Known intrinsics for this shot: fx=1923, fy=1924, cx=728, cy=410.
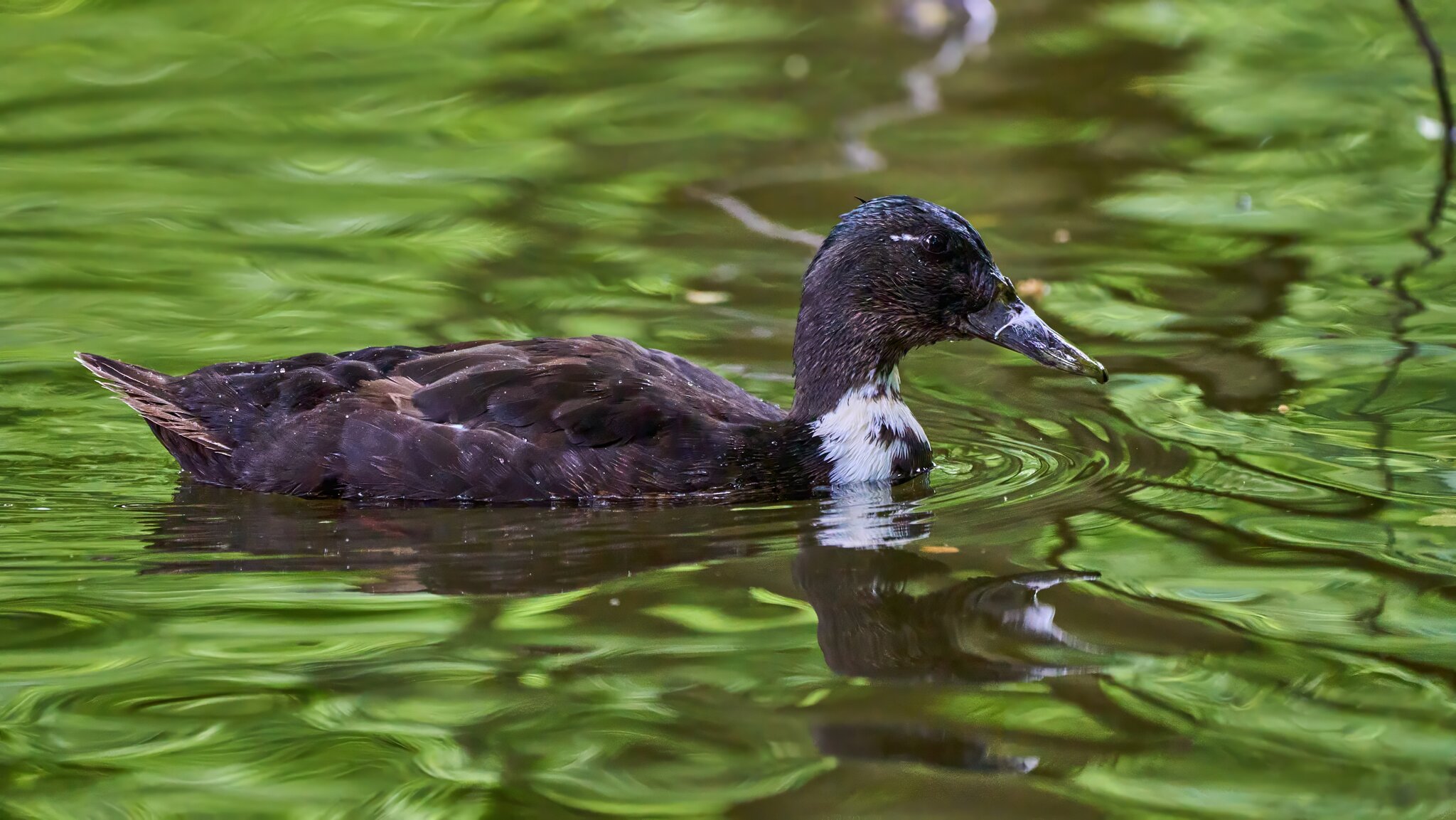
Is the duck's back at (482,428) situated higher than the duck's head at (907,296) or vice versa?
the duck's head at (907,296)

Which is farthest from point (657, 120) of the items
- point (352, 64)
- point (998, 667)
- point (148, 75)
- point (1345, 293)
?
point (998, 667)

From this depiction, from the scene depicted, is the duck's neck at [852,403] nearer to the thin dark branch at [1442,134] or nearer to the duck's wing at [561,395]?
the duck's wing at [561,395]

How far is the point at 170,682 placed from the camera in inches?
222

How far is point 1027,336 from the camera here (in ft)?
25.8

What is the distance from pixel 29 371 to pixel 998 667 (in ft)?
18.0

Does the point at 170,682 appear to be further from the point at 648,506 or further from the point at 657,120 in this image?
the point at 657,120

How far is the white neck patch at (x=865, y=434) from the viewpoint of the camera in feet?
25.6

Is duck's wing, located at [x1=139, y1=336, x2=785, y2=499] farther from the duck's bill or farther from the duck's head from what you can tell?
the duck's bill

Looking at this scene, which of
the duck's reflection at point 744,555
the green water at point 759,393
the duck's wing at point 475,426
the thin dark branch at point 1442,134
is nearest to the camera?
the green water at point 759,393

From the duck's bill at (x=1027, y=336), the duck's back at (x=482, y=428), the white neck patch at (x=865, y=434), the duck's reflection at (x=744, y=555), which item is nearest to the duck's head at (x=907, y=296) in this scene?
the duck's bill at (x=1027, y=336)

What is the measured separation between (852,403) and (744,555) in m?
1.34

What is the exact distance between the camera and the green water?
5.23 metres

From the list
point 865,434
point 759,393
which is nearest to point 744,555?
point 865,434

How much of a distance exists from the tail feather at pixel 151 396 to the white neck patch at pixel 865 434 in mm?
2444
